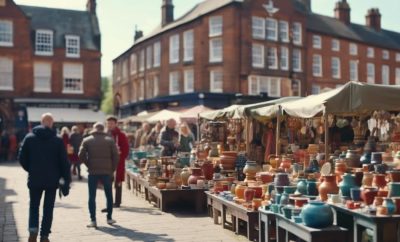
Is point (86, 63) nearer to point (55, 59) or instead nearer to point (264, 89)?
point (55, 59)

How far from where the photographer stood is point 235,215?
25.7ft

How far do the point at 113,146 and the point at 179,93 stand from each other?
25.6 m

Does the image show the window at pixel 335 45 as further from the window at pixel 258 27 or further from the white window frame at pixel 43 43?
the white window frame at pixel 43 43

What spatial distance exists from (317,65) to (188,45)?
1061 cm

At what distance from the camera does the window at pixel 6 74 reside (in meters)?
30.1

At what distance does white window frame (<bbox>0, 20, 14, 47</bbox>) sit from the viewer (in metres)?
30.3

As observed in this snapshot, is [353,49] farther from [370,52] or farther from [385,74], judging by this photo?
[385,74]

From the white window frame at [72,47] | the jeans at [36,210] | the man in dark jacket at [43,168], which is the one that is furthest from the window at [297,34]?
the jeans at [36,210]

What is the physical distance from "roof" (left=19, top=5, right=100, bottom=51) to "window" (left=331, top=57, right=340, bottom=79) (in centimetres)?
1830

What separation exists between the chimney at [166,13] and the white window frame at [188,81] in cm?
654

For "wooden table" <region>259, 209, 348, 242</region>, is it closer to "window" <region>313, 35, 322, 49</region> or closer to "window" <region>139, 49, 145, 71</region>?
"window" <region>313, 35, 322, 49</region>

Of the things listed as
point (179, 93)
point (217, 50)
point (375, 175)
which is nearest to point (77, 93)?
point (179, 93)

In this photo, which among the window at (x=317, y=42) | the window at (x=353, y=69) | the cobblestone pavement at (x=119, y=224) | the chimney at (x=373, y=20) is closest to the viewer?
the cobblestone pavement at (x=119, y=224)

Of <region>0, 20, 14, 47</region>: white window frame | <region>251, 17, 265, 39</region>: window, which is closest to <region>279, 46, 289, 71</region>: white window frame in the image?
<region>251, 17, 265, 39</region>: window
